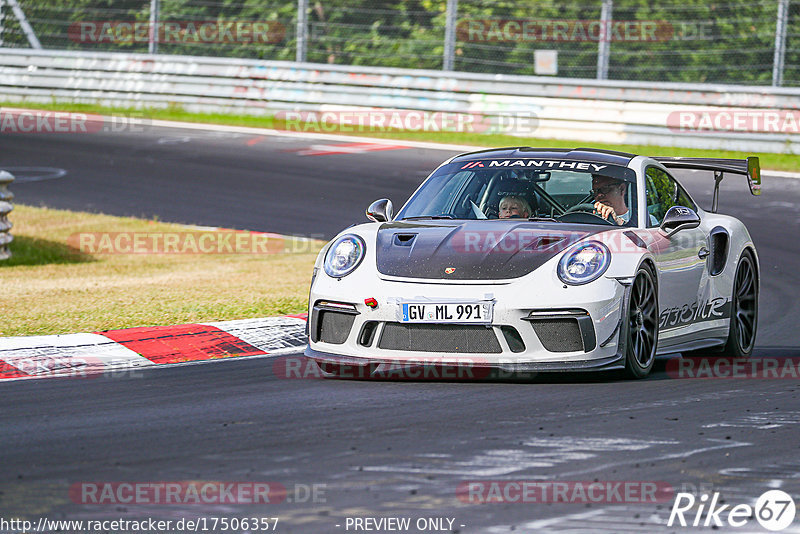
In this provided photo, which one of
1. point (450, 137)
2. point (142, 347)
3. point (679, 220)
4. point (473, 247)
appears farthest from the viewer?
point (450, 137)

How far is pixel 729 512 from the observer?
442 cm

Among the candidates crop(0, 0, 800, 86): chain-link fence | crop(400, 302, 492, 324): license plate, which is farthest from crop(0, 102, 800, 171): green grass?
crop(400, 302, 492, 324): license plate

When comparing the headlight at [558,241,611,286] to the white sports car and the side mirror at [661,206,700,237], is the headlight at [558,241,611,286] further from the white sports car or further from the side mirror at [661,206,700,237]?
the side mirror at [661,206,700,237]

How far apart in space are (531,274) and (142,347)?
2640 millimetres

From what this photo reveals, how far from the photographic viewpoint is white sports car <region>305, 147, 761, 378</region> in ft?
22.0

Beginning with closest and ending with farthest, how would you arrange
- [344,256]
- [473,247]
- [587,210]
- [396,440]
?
[396,440], [473,247], [344,256], [587,210]

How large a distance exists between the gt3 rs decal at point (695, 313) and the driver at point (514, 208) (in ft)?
3.29

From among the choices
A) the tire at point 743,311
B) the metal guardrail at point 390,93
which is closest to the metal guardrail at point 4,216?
the tire at point 743,311

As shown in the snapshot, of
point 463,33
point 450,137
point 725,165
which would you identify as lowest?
point 450,137

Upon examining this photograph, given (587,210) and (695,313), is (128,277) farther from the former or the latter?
(695,313)

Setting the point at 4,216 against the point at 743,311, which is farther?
the point at 4,216

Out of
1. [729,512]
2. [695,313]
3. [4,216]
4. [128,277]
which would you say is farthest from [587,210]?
[4,216]

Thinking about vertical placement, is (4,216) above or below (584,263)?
below

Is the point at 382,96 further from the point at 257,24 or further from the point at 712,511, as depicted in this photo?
the point at 712,511
